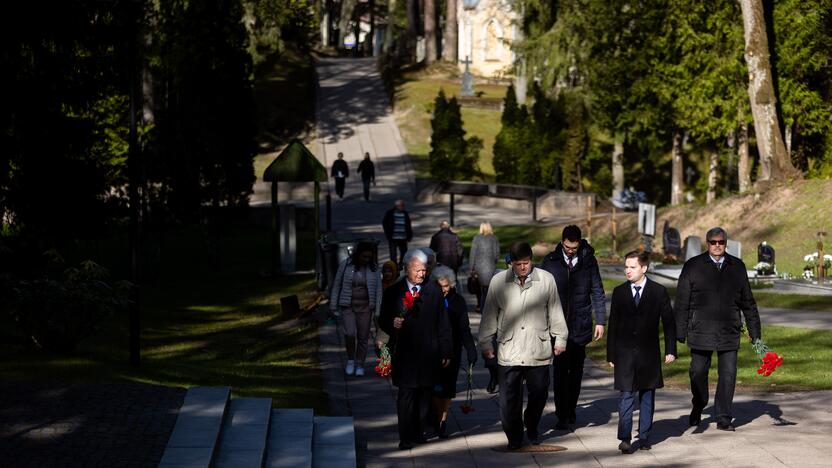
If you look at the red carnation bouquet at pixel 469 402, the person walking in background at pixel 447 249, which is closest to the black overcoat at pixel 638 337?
the red carnation bouquet at pixel 469 402

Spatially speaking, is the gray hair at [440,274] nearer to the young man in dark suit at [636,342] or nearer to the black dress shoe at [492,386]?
the young man in dark suit at [636,342]

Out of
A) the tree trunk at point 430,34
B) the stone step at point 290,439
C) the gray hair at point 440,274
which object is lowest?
the stone step at point 290,439

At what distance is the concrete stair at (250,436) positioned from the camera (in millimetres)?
10305

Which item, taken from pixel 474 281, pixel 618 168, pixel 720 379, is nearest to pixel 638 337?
pixel 720 379

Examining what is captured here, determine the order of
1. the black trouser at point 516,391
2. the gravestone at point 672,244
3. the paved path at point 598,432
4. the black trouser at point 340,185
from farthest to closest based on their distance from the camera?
the black trouser at point 340,185
the gravestone at point 672,244
the black trouser at point 516,391
the paved path at point 598,432

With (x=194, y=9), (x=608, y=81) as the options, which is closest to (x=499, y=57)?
(x=608, y=81)

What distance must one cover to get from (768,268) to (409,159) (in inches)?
1192

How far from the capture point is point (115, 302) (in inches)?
606

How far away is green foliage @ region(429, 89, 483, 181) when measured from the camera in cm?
4928

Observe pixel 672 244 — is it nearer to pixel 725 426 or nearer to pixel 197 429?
pixel 725 426

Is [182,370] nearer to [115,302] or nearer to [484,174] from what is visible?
[115,302]

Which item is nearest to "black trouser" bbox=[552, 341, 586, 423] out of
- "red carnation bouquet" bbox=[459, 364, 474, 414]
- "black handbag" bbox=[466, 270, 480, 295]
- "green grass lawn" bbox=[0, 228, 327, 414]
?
"red carnation bouquet" bbox=[459, 364, 474, 414]

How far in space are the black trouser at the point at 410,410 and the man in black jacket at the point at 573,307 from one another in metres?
1.43

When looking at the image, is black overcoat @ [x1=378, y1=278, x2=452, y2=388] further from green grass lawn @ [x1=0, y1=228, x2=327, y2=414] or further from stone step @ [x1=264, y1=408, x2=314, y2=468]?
green grass lawn @ [x1=0, y1=228, x2=327, y2=414]
